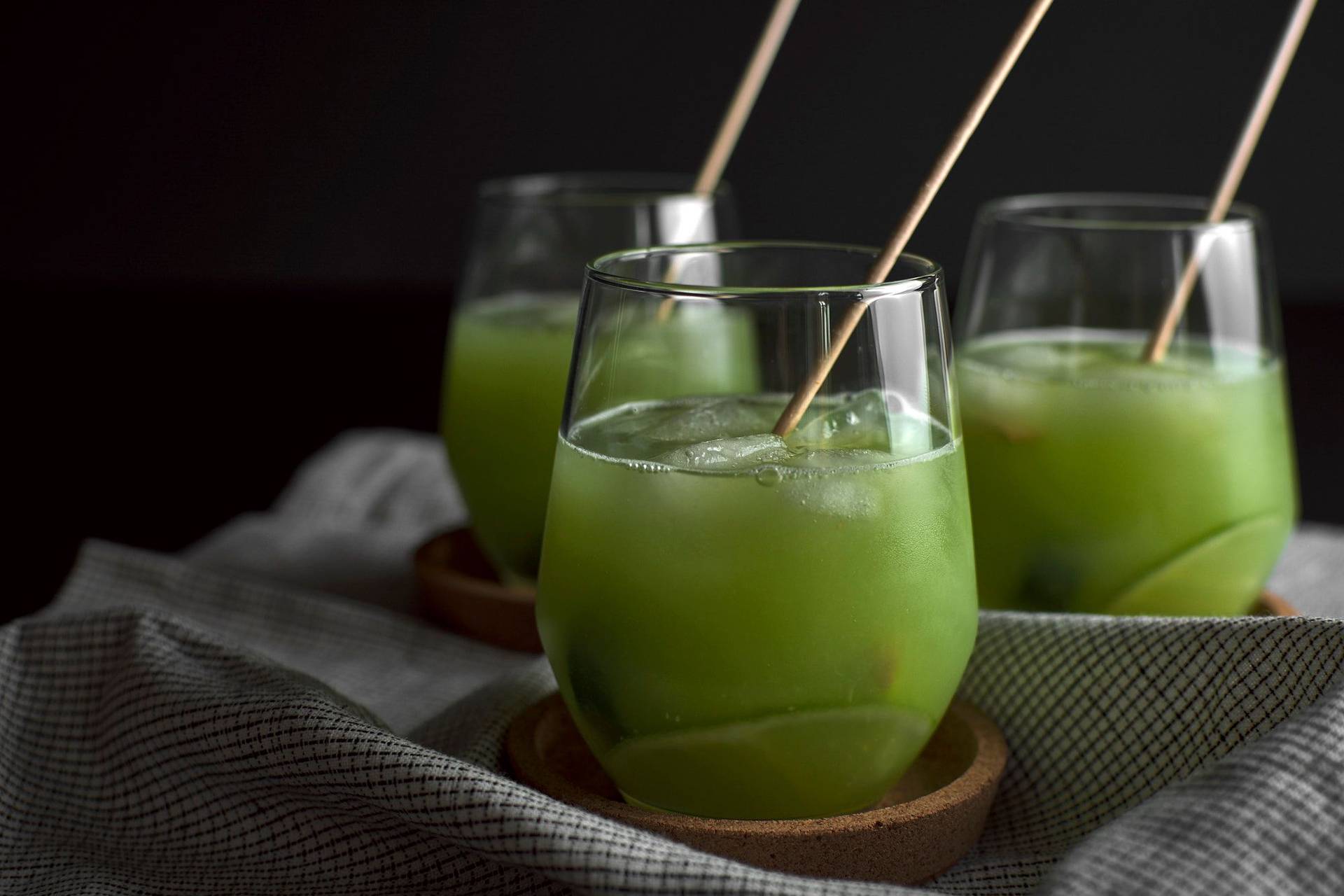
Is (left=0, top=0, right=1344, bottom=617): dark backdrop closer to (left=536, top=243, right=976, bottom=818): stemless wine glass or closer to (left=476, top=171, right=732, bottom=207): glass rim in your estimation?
(left=476, top=171, right=732, bottom=207): glass rim

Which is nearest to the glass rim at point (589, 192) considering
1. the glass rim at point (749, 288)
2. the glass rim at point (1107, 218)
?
the glass rim at point (1107, 218)

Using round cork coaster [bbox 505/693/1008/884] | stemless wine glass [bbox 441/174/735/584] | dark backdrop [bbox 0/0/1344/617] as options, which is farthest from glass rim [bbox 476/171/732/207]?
dark backdrop [bbox 0/0/1344/617]

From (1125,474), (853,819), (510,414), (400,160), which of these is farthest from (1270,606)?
(400,160)

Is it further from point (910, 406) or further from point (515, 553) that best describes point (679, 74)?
point (910, 406)

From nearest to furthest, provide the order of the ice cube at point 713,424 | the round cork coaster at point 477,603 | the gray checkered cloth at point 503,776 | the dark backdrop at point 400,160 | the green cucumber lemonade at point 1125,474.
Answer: the gray checkered cloth at point 503,776 < the ice cube at point 713,424 < the green cucumber lemonade at point 1125,474 < the round cork coaster at point 477,603 < the dark backdrop at point 400,160

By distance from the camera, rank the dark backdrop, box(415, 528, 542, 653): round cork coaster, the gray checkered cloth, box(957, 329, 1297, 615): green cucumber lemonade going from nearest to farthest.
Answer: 1. the gray checkered cloth
2. box(957, 329, 1297, 615): green cucumber lemonade
3. box(415, 528, 542, 653): round cork coaster
4. the dark backdrop

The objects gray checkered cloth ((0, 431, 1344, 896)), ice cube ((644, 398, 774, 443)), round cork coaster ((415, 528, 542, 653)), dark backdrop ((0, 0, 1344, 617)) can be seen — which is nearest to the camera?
gray checkered cloth ((0, 431, 1344, 896))

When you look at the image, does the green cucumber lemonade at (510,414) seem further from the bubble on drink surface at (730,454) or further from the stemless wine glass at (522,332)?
the bubble on drink surface at (730,454)
